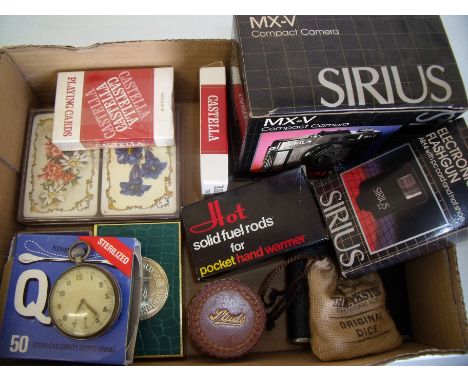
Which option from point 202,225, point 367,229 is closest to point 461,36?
point 367,229

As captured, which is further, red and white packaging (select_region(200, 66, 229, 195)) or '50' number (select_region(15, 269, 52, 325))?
red and white packaging (select_region(200, 66, 229, 195))

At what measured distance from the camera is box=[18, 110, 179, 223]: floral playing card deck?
1.17m

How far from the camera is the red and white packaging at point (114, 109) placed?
1.14 metres

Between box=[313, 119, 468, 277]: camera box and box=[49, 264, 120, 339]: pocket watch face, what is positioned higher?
A: box=[313, 119, 468, 277]: camera box

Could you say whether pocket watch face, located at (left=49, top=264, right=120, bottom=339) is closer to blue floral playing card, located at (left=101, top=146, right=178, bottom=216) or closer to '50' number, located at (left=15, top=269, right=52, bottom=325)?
'50' number, located at (left=15, top=269, right=52, bottom=325)

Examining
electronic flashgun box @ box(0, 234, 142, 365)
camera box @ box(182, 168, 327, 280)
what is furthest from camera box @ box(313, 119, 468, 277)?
electronic flashgun box @ box(0, 234, 142, 365)

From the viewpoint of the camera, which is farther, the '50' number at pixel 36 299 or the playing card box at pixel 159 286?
the playing card box at pixel 159 286

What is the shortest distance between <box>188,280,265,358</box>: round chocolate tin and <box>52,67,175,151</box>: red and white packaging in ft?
1.43

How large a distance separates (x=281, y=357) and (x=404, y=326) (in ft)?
1.21

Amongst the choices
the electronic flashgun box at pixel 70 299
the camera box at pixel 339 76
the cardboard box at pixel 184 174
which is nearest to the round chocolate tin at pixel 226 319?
the cardboard box at pixel 184 174

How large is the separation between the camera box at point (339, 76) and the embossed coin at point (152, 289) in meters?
0.42

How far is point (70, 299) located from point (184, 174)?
513 mm

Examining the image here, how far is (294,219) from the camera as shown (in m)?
1.08

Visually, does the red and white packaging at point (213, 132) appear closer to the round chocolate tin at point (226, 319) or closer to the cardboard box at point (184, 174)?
the cardboard box at point (184, 174)
